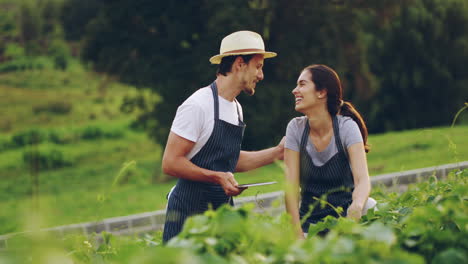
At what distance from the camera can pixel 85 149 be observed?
27.4 meters

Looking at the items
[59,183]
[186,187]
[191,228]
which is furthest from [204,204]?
[59,183]

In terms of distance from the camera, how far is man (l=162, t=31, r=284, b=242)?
328 cm

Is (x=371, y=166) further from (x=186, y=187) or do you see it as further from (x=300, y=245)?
(x=300, y=245)

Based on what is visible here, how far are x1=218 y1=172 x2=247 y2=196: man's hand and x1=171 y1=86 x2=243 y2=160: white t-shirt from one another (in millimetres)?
245

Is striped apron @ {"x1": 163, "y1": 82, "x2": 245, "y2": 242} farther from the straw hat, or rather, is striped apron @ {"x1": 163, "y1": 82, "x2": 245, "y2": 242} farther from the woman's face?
the woman's face

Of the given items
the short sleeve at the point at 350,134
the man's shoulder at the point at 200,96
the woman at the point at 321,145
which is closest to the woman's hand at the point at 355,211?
the woman at the point at 321,145

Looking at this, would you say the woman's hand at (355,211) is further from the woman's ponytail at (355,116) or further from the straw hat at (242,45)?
the straw hat at (242,45)

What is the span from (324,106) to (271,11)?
14560mm

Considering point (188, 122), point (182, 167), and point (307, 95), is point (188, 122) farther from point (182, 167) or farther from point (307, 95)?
point (307, 95)

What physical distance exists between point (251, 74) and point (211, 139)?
1.47ft

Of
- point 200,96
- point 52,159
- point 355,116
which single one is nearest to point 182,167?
point 200,96

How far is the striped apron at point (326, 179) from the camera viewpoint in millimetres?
3385

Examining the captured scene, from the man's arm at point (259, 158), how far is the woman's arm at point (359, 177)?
586mm

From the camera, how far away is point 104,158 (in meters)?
26.4
